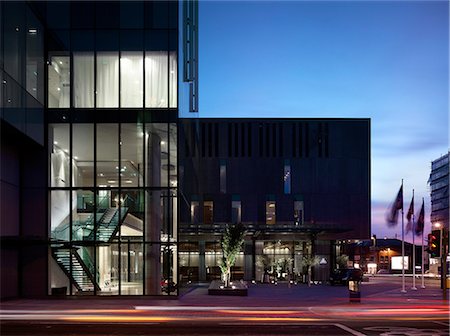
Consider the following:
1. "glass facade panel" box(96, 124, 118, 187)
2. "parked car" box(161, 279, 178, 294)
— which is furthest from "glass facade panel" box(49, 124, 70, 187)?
"parked car" box(161, 279, 178, 294)

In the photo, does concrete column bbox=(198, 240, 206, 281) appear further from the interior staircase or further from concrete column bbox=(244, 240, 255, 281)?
the interior staircase

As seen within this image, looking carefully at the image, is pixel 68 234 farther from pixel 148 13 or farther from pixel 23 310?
pixel 148 13

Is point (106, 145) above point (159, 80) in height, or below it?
below

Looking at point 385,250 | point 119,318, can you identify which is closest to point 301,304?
point 119,318

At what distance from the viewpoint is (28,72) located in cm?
3278

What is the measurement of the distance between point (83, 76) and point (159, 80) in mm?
4011

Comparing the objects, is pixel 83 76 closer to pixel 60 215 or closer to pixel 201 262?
pixel 60 215

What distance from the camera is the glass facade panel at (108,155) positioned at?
111ft

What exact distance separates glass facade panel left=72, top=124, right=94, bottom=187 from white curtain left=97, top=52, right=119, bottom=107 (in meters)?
1.69

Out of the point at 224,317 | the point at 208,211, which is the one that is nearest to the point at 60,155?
the point at 224,317

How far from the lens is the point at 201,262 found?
74.0m

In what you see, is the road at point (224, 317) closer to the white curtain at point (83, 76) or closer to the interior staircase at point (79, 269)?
the interior staircase at point (79, 269)

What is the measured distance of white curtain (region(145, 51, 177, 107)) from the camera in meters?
34.0

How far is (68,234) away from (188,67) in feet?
51.4
